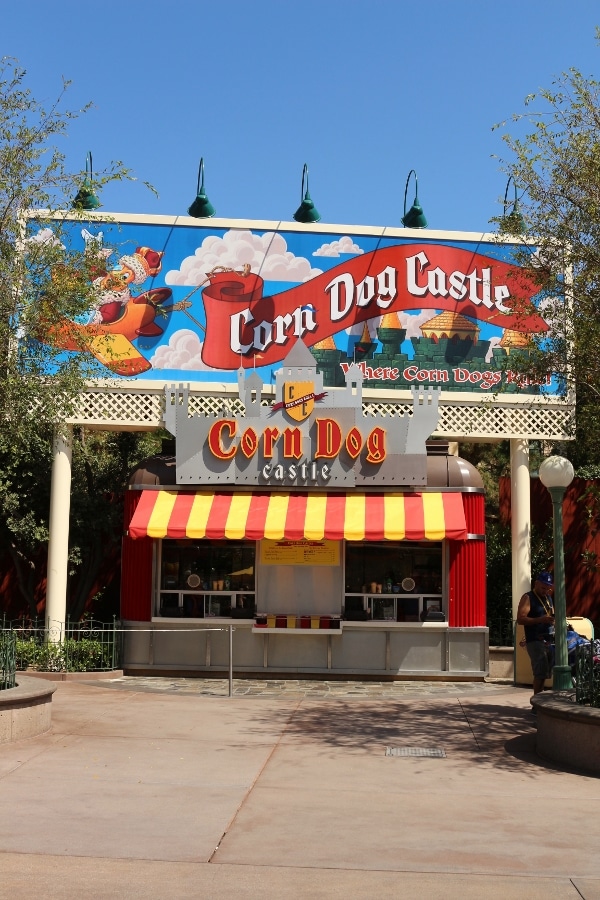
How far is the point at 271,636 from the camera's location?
16.4m

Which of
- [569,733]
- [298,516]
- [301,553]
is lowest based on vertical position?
[569,733]

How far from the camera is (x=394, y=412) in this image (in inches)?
682

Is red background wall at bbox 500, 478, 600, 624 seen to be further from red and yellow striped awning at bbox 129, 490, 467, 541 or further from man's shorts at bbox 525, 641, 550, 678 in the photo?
man's shorts at bbox 525, 641, 550, 678

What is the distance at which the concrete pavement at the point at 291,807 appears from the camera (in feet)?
19.9

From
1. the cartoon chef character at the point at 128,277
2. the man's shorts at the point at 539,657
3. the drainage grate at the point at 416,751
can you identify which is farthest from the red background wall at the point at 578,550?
the drainage grate at the point at 416,751

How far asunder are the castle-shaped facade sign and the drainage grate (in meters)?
6.49

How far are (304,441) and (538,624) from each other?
214 inches

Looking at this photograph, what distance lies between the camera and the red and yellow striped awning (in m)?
15.5

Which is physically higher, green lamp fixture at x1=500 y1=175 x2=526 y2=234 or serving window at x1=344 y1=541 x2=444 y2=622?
green lamp fixture at x1=500 y1=175 x2=526 y2=234

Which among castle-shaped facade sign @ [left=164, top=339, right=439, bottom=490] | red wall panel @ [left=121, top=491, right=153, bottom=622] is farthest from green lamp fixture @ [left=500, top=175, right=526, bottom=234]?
red wall panel @ [left=121, top=491, right=153, bottom=622]

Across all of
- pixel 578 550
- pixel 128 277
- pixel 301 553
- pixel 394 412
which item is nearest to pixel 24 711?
pixel 301 553

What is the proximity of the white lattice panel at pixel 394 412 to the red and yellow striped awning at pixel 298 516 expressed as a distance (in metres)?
1.43

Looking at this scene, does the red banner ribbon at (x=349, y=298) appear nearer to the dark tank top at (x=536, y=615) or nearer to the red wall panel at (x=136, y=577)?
the red wall panel at (x=136, y=577)

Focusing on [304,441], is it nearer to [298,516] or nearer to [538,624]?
[298,516]
